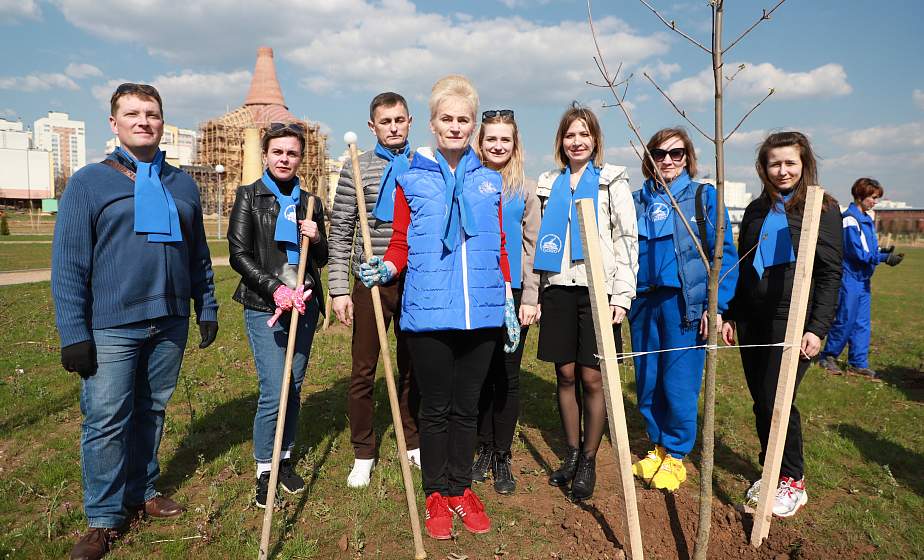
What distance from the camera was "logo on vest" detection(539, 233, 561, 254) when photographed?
12.1 ft

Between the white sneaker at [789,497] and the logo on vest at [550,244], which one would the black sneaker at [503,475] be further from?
the white sneaker at [789,497]

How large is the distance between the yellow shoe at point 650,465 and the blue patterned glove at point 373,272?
2.37 m

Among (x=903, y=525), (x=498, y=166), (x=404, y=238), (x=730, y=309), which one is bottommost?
(x=903, y=525)

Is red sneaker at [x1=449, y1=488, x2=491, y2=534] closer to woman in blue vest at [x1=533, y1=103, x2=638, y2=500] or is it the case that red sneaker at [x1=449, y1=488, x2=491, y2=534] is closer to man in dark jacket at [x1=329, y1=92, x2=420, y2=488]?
woman in blue vest at [x1=533, y1=103, x2=638, y2=500]

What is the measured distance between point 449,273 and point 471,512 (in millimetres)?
1477

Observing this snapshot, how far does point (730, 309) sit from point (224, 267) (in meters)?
18.0

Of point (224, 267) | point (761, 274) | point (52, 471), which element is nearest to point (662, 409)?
point (761, 274)

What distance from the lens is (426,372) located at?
3217 mm

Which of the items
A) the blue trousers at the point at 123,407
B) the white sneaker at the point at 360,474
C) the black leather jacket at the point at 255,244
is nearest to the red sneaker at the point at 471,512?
the white sneaker at the point at 360,474

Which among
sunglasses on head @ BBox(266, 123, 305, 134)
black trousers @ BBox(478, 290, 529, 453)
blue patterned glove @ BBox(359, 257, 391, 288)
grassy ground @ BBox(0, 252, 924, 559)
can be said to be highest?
sunglasses on head @ BBox(266, 123, 305, 134)

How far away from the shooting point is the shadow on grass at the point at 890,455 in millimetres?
4355

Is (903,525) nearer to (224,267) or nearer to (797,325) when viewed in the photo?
(797,325)

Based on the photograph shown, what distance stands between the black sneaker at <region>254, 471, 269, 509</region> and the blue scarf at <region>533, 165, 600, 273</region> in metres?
2.22

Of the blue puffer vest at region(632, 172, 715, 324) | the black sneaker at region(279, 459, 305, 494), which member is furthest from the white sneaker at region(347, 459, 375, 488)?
the blue puffer vest at region(632, 172, 715, 324)
